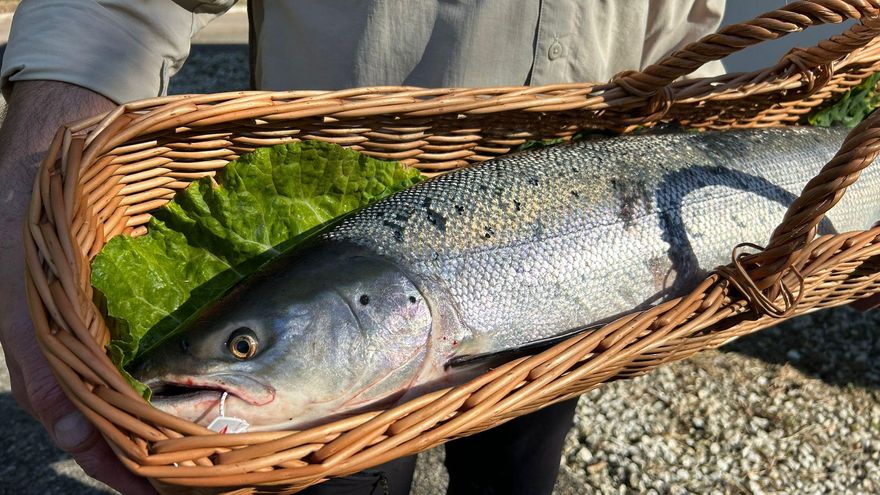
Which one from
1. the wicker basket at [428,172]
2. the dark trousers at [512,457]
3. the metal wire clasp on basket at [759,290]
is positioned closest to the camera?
the wicker basket at [428,172]

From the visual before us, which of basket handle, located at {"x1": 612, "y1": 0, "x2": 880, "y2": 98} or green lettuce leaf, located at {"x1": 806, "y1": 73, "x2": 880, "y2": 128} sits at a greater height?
basket handle, located at {"x1": 612, "y1": 0, "x2": 880, "y2": 98}

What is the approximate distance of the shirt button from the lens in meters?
2.01

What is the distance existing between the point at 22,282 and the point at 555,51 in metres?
1.43

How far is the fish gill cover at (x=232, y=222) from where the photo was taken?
159 centimetres

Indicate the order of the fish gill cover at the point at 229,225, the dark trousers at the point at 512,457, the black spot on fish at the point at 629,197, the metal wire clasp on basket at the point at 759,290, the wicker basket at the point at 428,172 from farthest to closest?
the dark trousers at the point at 512,457 < the black spot on fish at the point at 629,197 < the fish gill cover at the point at 229,225 < the metal wire clasp on basket at the point at 759,290 < the wicker basket at the point at 428,172

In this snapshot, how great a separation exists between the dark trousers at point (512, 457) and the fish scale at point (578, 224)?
41cm

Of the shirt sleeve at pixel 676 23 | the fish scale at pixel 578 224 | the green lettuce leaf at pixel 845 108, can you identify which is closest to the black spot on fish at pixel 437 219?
the fish scale at pixel 578 224

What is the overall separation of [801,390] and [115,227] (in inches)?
113

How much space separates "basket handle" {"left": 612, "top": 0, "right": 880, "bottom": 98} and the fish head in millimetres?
820

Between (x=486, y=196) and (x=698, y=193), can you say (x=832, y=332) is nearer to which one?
(x=698, y=193)

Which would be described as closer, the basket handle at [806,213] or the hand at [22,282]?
the hand at [22,282]

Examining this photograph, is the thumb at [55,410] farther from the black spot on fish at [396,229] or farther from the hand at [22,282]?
the black spot on fish at [396,229]

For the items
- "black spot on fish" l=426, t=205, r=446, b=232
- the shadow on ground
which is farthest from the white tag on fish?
the shadow on ground

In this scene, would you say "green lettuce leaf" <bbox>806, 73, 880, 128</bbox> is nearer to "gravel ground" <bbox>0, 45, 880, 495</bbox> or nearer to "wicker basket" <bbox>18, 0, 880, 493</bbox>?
"wicker basket" <bbox>18, 0, 880, 493</bbox>
